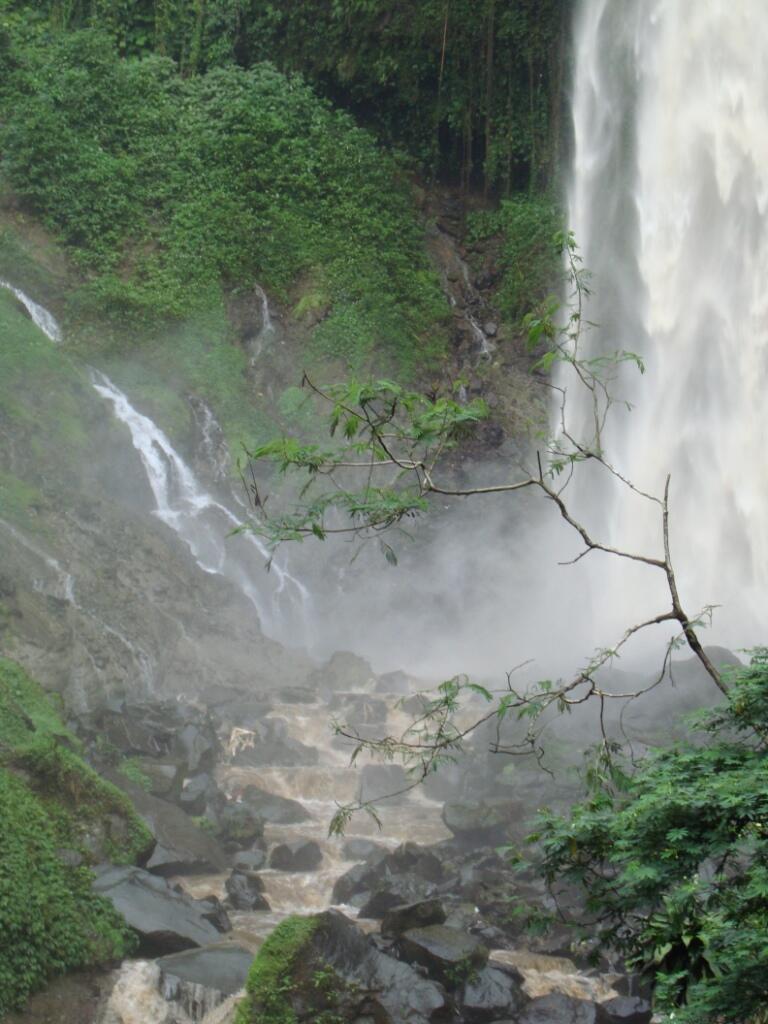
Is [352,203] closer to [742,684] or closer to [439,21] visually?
[439,21]

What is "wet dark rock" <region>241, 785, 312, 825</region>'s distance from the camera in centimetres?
1288

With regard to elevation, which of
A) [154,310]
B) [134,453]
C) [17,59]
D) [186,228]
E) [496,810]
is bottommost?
[496,810]

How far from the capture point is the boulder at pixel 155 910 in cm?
890

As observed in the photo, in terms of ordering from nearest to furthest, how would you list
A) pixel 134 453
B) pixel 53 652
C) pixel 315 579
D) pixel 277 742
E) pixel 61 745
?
pixel 61 745 < pixel 53 652 < pixel 277 742 < pixel 134 453 < pixel 315 579

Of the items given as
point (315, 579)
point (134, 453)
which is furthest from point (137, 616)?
point (315, 579)

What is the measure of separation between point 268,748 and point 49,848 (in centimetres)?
573

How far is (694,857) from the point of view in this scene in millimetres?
4395

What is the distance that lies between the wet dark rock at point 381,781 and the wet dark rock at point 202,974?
5.29 metres

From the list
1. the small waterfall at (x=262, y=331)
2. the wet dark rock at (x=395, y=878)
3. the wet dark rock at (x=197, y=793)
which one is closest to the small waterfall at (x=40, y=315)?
the small waterfall at (x=262, y=331)

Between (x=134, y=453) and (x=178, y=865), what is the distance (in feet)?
33.1

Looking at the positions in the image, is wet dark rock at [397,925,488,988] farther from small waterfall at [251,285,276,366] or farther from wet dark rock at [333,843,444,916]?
small waterfall at [251,285,276,366]

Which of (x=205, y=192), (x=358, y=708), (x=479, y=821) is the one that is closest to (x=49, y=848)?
(x=479, y=821)

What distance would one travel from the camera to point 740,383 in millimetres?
23797

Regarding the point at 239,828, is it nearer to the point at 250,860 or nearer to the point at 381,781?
the point at 250,860
